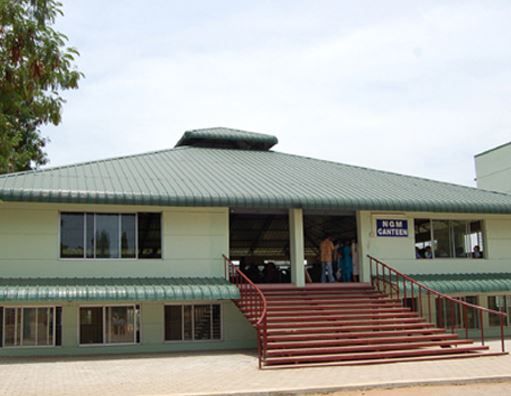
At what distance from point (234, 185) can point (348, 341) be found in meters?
6.44

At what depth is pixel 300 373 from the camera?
15250 millimetres

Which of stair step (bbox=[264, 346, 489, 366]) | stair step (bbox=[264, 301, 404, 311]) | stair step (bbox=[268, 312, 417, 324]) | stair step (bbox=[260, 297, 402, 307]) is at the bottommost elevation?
stair step (bbox=[264, 346, 489, 366])

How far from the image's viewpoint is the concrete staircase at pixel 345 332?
55.5 feet

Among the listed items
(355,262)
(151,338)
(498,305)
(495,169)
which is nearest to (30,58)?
(151,338)

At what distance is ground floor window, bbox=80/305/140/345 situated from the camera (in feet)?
65.5

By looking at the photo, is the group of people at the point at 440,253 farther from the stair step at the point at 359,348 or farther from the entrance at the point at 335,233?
the stair step at the point at 359,348

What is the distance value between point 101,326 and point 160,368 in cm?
433

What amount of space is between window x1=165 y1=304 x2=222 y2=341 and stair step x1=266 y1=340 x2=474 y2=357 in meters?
4.21

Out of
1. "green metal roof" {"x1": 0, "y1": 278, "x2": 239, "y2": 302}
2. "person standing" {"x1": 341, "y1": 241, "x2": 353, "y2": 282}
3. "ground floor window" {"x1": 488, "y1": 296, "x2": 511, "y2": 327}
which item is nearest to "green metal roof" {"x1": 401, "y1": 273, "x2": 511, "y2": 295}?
"ground floor window" {"x1": 488, "y1": 296, "x2": 511, "y2": 327}

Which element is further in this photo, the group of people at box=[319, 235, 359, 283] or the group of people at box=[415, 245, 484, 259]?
the group of people at box=[415, 245, 484, 259]

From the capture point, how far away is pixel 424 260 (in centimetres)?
2320

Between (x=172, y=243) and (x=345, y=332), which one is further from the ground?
(x=172, y=243)

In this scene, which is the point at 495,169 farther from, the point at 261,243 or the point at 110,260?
the point at 110,260

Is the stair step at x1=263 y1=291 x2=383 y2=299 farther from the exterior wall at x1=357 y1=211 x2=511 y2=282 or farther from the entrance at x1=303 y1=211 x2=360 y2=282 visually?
the entrance at x1=303 y1=211 x2=360 y2=282
